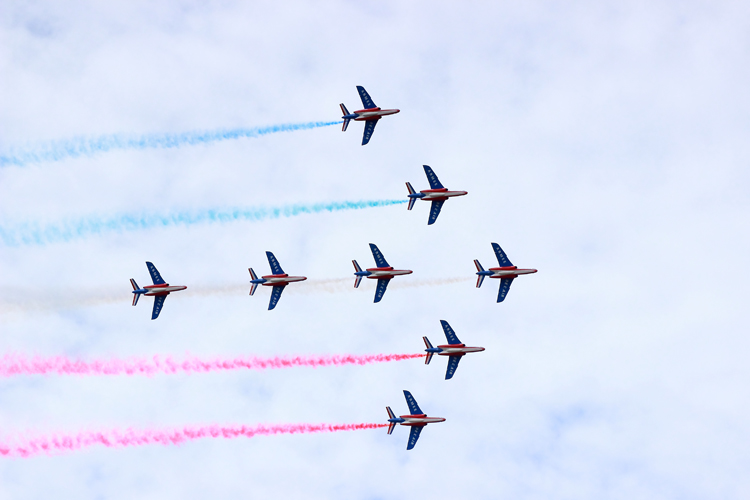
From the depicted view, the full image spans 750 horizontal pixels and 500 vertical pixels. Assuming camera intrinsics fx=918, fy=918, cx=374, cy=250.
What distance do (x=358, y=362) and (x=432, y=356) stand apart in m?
9.69

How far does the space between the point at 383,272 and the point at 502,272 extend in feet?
51.3

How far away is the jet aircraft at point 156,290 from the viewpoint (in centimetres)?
10994

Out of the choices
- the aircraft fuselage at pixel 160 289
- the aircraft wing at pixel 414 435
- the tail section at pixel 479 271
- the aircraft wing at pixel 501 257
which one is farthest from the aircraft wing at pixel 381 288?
the aircraft fuselage at pixel 160 289

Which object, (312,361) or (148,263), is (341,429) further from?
(148,263)

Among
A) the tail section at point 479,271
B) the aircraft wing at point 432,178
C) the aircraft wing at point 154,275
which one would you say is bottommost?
the aircraft wing at point 154,275

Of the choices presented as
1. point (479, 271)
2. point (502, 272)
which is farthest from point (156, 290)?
point (502, 272)

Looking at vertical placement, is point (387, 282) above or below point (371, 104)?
below

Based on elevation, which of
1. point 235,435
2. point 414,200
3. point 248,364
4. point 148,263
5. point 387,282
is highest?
point 414,200

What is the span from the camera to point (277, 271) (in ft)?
378

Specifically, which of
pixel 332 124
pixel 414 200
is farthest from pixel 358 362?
pixel 332 124

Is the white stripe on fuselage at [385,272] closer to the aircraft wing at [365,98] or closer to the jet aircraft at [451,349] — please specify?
the jet aircraft at [451,349]

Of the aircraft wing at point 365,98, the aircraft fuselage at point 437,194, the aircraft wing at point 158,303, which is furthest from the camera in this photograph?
the aircraft wing at point 365,98

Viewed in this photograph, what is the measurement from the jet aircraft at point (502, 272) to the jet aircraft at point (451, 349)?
7541 mm

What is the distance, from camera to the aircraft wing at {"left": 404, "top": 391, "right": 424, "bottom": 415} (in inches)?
4700
